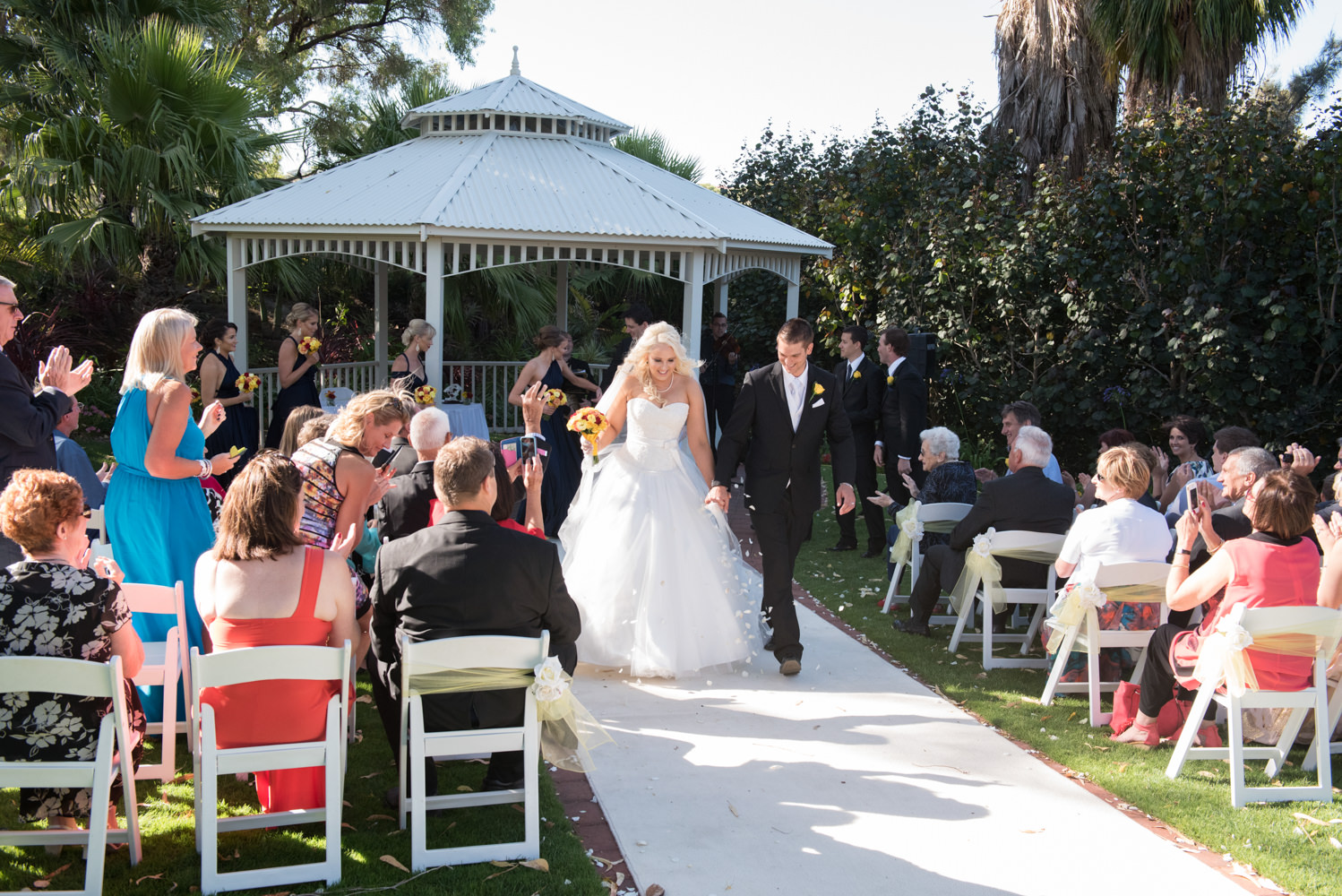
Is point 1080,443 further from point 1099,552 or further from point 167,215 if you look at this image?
point 167,215

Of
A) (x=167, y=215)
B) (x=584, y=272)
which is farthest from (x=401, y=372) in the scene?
(x=584, y=272)

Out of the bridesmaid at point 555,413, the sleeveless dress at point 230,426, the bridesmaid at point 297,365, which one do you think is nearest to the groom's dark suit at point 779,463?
the bridesmaid at point 555,413

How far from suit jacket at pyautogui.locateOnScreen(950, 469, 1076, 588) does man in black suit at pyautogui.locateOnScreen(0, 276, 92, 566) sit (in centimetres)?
486

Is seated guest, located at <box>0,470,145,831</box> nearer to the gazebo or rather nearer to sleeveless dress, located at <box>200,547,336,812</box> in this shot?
sleeveless dress, located at <box>200,547,336,812</box>

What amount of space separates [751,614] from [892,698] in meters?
1.00

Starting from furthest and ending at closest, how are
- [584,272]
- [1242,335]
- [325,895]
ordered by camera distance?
[584,272], [1242,335], [325,895]

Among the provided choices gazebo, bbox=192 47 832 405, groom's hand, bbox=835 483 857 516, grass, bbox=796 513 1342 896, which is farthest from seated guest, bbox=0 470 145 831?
gazebo, bbox=192 47 832 405

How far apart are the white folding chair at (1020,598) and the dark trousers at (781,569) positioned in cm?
110

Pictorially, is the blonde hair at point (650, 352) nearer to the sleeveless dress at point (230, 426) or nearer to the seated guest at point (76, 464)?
the seated guest at point (76, 464)

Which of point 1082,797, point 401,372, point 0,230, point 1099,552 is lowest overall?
point 1082,797

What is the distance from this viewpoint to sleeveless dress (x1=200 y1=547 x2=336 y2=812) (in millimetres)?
3607

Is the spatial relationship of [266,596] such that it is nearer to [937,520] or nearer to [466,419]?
[937,520]

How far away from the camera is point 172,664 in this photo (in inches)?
163

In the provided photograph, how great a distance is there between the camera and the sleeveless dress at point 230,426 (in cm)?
892
